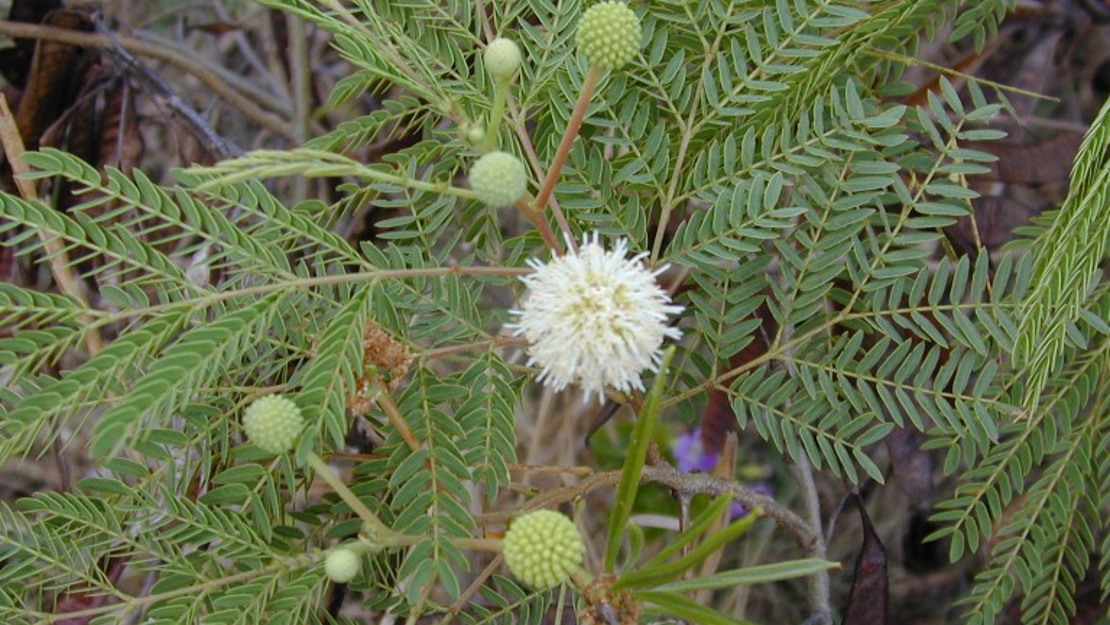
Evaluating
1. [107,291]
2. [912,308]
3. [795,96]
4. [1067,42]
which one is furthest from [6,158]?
[1067,42]

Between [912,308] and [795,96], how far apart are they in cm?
25

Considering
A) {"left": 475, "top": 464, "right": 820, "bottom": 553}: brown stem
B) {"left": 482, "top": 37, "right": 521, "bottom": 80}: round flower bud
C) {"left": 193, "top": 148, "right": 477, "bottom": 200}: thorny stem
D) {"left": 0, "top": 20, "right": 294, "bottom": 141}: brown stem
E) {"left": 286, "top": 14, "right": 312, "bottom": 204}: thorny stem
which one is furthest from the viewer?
{"left": 286, "top": 14, "right": 312, "bottom": 204}: thorny stem

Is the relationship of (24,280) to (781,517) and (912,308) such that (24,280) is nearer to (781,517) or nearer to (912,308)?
(781,517)

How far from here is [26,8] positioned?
1579 mm

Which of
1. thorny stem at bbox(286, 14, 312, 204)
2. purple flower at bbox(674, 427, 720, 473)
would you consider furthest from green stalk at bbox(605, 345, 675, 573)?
purple flower at bbox(674, 427, 720, 473)

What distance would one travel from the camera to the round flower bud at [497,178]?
718 mm

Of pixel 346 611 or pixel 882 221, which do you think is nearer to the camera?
pixel 882 221

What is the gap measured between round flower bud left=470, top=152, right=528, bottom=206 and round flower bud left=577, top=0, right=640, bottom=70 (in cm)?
13

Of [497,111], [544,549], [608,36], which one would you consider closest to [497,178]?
[497,111]

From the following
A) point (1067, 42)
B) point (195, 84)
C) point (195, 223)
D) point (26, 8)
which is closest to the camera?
point (195, 223)

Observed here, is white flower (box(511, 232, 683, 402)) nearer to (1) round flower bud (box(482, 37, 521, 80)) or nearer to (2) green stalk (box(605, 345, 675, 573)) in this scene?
(2) green stalk (box(605, 345, 675, 573))

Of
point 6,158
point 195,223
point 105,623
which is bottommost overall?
point 105,623

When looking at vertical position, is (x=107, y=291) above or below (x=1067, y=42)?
below

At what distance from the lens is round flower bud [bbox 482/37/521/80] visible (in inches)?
30.0
